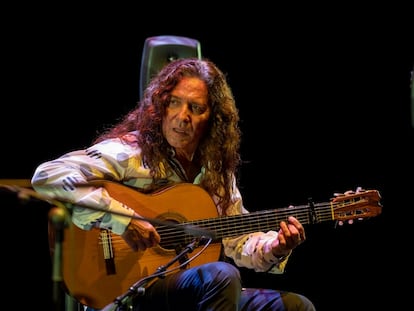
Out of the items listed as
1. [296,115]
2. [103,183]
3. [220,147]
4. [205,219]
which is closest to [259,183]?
[296,115]

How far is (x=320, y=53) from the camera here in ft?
12.7

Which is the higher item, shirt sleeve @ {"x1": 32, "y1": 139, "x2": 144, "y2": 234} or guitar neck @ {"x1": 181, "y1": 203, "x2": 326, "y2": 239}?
shirt sleeve @ {"x1": 32, "y1": 139, "x2": 144, "y2": 234}

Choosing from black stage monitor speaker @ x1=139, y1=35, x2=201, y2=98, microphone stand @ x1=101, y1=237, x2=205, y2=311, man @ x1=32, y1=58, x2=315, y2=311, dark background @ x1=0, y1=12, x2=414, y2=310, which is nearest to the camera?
microphone stand @ x1=101, y1=237, x2=205, y2=311

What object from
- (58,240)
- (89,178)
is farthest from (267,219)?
(58,240)

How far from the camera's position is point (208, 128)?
299cm

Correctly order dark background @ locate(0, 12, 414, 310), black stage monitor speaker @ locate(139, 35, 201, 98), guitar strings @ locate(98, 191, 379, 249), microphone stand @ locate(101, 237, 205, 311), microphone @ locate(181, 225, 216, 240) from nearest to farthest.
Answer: microphone @ locate(181, 225, 216, 240), microphone stand @ locate(101, 237, 205, 311), guitar strings @ locate(98, 191, 379, 249), black stage monitor speaker @ locate(139, 35, 201, 98), dark background @ locate(0, 12, 414, 310)

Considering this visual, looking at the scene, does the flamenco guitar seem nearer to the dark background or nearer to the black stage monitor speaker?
the black stage monitor speaker

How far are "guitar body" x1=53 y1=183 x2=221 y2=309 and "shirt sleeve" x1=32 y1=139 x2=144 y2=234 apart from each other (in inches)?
2.8

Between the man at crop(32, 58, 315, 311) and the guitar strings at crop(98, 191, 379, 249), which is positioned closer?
the man at crop(32, 58, 315, 311)

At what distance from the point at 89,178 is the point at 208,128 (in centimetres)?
70

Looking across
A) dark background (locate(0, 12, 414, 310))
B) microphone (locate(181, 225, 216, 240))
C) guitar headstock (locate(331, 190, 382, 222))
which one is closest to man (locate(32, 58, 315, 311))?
guitar headstock (locate(331, 190, 382, 222))

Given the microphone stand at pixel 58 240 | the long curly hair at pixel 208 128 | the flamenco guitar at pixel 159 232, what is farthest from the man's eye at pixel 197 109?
the microphone stand at pixel 58 240

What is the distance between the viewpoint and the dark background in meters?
3.41

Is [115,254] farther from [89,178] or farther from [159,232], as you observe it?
[89,178]
